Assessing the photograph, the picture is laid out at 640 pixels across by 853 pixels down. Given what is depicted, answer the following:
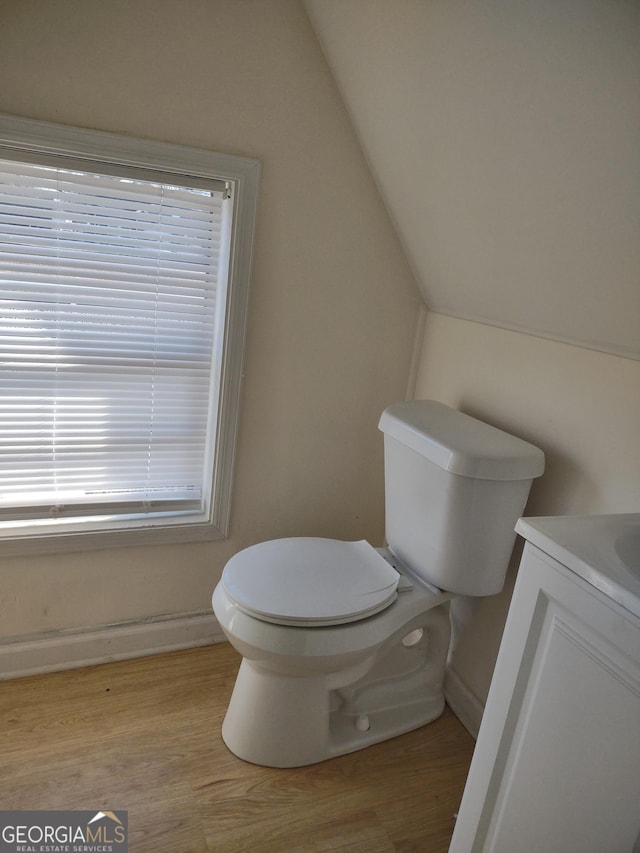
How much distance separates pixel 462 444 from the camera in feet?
4.93

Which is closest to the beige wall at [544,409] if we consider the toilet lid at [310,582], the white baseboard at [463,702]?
the white baseboard at [463,702]

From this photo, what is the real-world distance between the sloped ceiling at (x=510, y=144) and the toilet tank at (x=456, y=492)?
0.31 meters

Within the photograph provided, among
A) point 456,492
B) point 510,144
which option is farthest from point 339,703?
point 510,144

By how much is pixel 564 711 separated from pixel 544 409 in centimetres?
82

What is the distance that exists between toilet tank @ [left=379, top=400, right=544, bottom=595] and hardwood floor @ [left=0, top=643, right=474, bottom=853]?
514 mm

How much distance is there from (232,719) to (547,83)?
162 centimetres

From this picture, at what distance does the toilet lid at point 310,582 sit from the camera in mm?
1450

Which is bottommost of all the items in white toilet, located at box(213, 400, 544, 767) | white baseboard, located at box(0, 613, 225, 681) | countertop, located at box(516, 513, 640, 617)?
white baseboard, located at box(0, 613, 225, 681)

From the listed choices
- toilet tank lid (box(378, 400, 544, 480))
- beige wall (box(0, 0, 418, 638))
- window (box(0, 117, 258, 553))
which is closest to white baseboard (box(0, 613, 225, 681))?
beige wall (box(0, 0, 418, 638))

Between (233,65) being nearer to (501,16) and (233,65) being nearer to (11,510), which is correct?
(501,16)

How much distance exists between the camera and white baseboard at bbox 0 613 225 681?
1792 millimetres

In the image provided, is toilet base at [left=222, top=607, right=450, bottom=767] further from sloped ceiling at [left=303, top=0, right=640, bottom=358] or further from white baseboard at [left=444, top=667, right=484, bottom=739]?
sloped ceiling at [left=303, top=0, right=640, bottom=358]

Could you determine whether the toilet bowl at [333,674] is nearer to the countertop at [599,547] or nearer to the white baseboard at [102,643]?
the white baseboard at [102,643]

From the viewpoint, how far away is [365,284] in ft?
6.26
